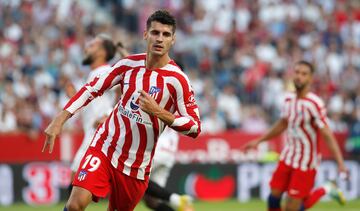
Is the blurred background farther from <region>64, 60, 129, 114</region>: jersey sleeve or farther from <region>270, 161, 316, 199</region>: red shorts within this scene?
<region>64, 60, 129, 114</region>: jersey sleeve

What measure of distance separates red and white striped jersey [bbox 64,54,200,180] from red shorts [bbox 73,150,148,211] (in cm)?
7

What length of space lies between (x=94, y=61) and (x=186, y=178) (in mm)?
6398

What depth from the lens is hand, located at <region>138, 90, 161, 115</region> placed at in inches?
316

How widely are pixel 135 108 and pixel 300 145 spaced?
158 inches

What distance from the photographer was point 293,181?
470 inches

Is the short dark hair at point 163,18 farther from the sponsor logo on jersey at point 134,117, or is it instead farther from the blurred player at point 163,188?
the blurred player at point 163,188

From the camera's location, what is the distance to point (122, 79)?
8.62 m

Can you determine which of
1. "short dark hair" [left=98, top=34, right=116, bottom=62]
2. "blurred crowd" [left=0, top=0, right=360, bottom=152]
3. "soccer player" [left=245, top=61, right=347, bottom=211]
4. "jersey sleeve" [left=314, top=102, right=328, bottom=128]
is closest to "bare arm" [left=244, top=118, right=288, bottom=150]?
"soccer player" [left=245, top=61, right=347, bottom=211]

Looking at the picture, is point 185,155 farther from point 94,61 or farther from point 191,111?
point 191,111

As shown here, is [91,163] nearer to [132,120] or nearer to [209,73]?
[132,120]

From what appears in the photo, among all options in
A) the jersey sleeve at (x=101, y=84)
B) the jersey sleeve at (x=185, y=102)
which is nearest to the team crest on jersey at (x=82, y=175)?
the jersey sleeve at (x=101, y=84)

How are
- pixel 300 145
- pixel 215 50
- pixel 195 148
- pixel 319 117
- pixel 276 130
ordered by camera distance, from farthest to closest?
pixel 215 50 → pixel 195 148 → pixel 276 130 → pixel 300 145 → pixel 319 117

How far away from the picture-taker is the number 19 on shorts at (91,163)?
8508mm

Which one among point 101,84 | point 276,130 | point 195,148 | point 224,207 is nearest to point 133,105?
point 101,84
